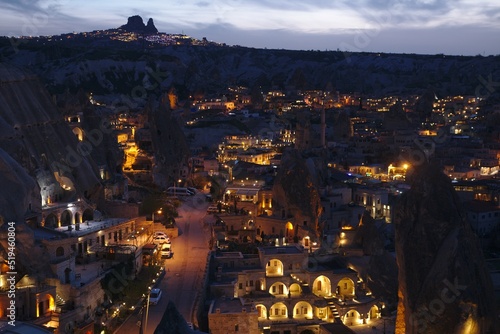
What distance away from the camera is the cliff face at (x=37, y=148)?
102 ft

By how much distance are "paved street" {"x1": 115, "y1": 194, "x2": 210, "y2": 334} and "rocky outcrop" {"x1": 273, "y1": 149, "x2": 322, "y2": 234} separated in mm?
4816

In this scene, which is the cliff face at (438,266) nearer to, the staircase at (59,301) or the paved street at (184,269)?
the paved street at (184,269)

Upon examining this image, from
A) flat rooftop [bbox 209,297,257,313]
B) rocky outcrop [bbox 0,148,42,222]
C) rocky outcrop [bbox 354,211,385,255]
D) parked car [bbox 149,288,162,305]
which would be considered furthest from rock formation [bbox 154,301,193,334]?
rocky outcrop [bbox 354,211,385,255]

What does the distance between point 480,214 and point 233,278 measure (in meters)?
23.6

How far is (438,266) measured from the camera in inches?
874

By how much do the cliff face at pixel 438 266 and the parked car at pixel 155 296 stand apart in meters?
9.46

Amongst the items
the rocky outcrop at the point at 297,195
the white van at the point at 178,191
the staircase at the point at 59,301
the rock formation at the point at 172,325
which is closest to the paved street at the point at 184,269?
the staircase at the point at 59,301

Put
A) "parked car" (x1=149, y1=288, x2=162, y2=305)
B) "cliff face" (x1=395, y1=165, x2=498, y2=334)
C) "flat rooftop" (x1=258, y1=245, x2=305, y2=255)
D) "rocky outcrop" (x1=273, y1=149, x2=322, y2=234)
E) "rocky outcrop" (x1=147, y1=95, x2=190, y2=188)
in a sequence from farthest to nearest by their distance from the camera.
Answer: "rocky outcrop" (x1=147, y1=95, x2=190, y2=188) < "rocky outcrop" (x1=273, y1=149, x2=322, y2=234) < "flat rooftop" (x1=258, y1=245, x2=305, y2=255) < "parked car" (x1=149, y1=288, x2=162, y2=305) < "cliff face" (x1=395, y1=165, x2=498, y2=334)

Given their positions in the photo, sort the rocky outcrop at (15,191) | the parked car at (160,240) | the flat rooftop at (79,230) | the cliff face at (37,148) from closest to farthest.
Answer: the rocky outcrop at (15,191) → the flat rooftop at (79,230) → the cliff face at (37,148) → the parked car at (160,240)

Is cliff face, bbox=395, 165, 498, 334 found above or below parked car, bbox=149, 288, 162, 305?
above

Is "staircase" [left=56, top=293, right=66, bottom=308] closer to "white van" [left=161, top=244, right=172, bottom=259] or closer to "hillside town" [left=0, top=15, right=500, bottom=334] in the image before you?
"hillside town" [left=0, top=15, right=500, bottom=334]

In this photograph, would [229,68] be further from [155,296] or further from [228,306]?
[155,296]

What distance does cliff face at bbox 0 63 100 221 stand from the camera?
31.1 m

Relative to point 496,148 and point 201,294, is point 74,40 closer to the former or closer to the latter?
point 496,148
